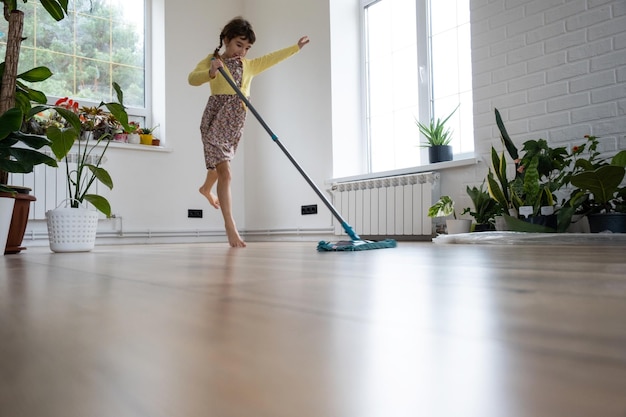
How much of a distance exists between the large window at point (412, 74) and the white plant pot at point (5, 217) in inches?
115

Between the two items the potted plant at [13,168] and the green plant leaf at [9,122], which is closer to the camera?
the green plant leaf at [9,122]

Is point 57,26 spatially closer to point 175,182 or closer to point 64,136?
point 175,182

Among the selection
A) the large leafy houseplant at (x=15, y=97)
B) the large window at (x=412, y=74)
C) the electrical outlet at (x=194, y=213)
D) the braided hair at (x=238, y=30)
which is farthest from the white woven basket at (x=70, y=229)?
the electrical outlet at (x=194, y=213)

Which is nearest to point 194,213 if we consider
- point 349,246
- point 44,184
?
point 44,184

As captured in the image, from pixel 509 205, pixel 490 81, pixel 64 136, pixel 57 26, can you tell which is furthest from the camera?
pixel 57 26

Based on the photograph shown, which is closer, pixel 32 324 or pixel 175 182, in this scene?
pixel 32 324

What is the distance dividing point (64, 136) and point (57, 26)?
3.36m

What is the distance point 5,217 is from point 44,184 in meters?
2.64

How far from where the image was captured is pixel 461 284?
611 mm

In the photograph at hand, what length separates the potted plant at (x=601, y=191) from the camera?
7.68 feet

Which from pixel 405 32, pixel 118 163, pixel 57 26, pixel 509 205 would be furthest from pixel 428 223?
pixel 57 26

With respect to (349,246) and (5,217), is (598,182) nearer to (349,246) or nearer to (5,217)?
(349,246)

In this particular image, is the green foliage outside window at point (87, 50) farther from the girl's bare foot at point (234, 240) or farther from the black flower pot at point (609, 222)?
the black flower pot at point (609, 222)

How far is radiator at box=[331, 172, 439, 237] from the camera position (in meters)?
3.70
